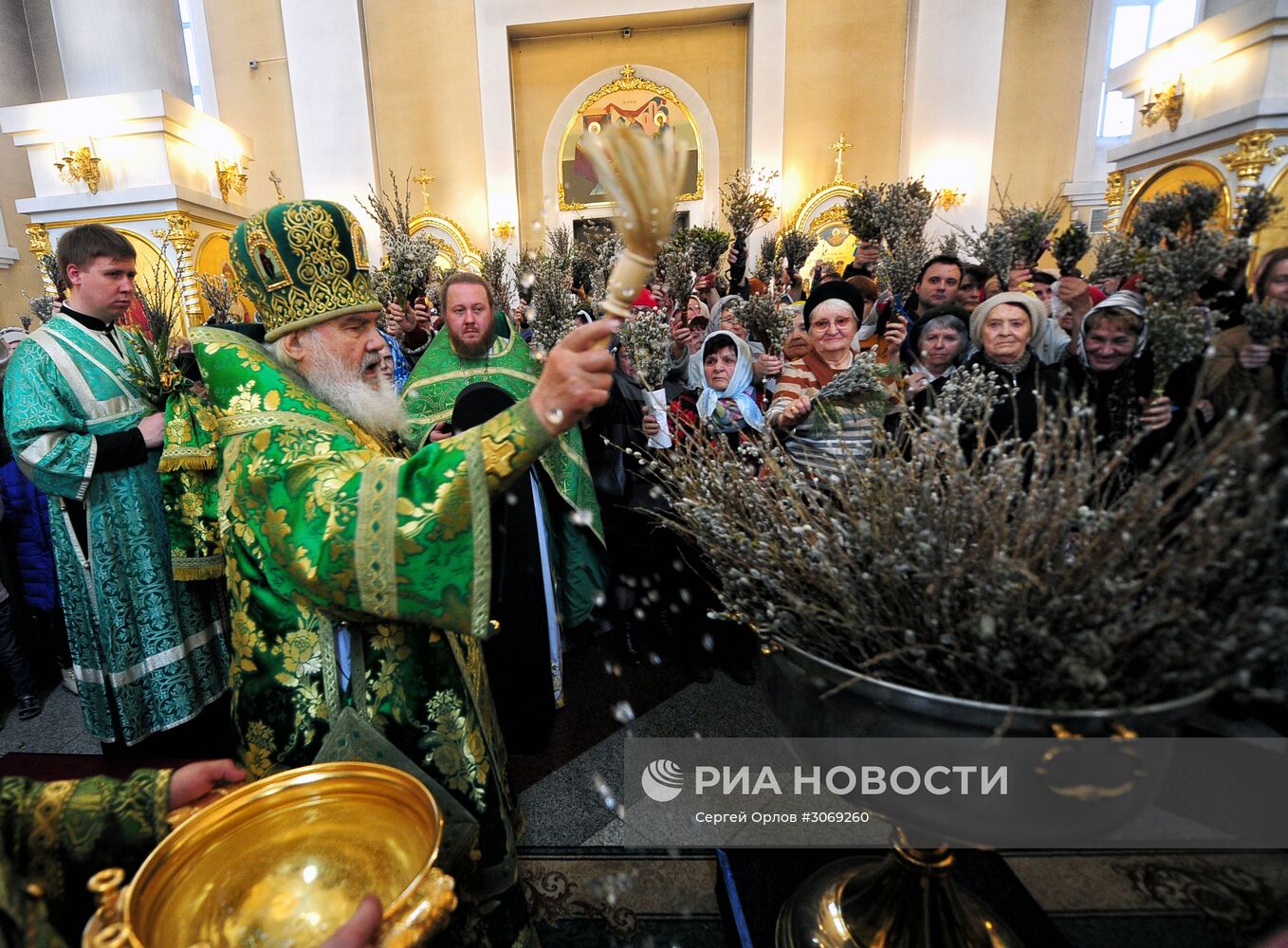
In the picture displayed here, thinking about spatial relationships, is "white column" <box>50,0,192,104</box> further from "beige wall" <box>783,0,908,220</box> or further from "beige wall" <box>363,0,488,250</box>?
"beige wall" <box>783,0,908,220</box>

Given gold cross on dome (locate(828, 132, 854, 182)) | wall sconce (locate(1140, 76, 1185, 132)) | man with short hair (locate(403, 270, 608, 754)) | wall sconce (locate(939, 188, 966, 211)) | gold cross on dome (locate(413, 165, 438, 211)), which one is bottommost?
man with short hair (locate(403, 270, 608, 754))

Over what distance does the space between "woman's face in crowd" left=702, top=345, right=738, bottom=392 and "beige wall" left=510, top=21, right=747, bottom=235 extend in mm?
10722

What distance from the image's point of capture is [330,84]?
1216 cm

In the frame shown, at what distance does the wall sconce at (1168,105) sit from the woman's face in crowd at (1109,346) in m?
5.99

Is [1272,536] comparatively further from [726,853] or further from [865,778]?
[726,853]

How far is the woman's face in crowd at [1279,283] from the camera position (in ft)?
8.71

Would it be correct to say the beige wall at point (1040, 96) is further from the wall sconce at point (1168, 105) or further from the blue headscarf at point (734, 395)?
the blue headscarf at point (734, 395)

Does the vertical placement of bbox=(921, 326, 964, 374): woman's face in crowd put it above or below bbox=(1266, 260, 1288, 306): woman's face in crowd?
below

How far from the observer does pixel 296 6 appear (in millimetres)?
12078

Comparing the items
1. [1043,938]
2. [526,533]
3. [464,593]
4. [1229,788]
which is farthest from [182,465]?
[1229,788]

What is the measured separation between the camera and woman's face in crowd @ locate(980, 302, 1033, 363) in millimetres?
2811

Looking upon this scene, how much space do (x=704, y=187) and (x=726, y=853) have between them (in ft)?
43.7

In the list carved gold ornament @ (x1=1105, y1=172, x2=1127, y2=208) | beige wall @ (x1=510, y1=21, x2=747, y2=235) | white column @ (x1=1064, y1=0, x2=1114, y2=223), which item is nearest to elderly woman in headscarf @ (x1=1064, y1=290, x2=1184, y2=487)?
carved gold ornament @ (x1=1105, y1=172, x2=1127, y2=208)

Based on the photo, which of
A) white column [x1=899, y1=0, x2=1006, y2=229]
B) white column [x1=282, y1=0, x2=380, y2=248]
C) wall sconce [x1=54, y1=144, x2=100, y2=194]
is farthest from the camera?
white column [x1=282, y1=0, x2=380, y2=248]
